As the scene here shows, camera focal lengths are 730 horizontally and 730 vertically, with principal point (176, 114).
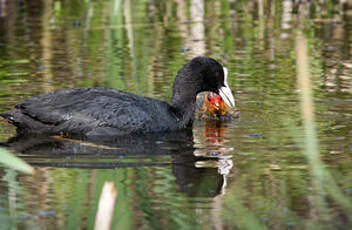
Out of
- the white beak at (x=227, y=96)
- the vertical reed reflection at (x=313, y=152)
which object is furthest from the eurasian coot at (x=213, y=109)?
the vertical reed reflection at (x=313, y=152)

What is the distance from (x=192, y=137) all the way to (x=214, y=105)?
1.09 m

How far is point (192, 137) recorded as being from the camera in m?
7.46

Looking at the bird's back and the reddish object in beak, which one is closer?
the bird's back

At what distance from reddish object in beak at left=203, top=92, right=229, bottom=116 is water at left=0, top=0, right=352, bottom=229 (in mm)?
251

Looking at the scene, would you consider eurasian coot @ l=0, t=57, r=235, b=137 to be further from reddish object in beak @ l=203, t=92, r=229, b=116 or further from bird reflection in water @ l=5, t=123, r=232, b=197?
reddish object in beak @ l=203, t=92, r=229, b=116

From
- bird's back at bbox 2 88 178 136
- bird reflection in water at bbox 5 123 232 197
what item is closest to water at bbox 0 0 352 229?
bird reflection in water at bbox 5 123 232 197

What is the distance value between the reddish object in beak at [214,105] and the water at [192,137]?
25 centimetres

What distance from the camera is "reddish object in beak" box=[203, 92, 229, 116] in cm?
832

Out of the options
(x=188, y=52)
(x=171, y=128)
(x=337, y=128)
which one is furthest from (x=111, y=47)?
(x=337, y=128)

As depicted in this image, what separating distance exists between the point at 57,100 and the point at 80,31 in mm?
6519

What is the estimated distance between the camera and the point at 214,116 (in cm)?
843

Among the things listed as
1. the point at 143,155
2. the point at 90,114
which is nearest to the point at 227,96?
the point at 90,114

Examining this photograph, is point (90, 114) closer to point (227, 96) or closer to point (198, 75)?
point (198, 75)

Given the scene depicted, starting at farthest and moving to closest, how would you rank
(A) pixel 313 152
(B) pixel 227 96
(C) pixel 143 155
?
(B) pixel 227 96, (C) pixel 143 155, (A) pixel 313 152
